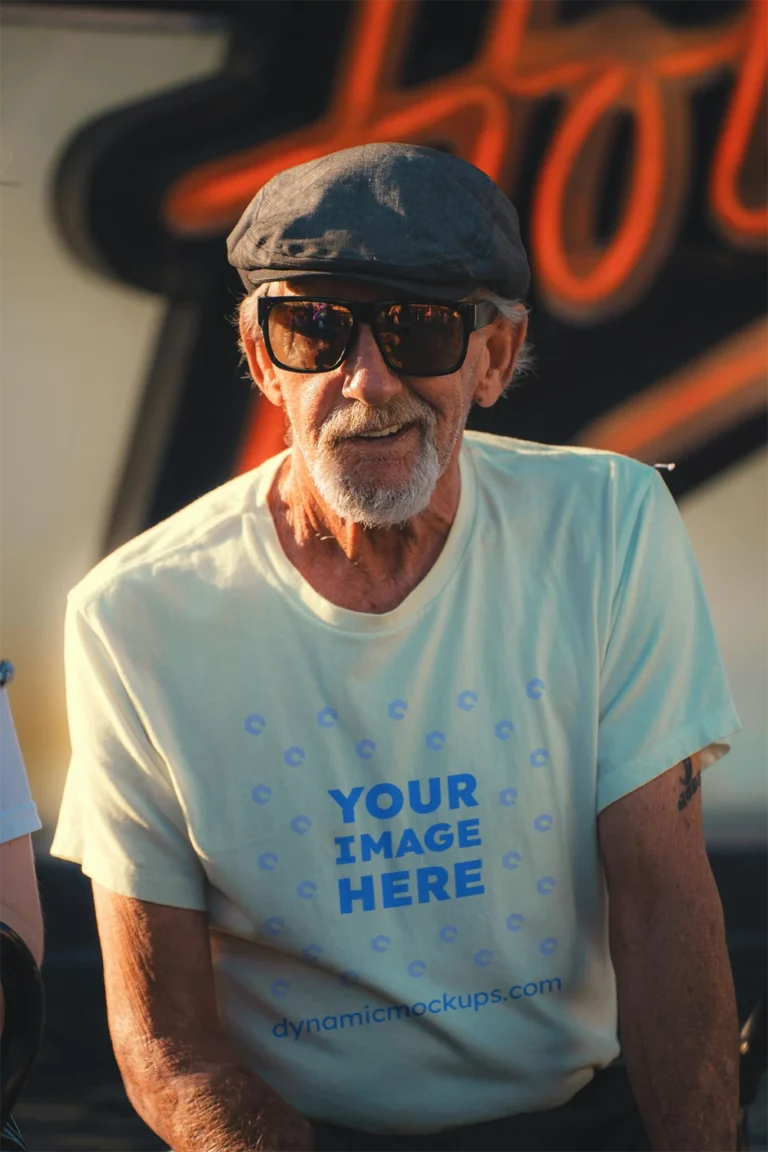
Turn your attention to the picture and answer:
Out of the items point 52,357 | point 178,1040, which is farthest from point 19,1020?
point 52,357

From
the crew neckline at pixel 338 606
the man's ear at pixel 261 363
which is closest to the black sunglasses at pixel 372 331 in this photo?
the man's ear at pixel 261 363

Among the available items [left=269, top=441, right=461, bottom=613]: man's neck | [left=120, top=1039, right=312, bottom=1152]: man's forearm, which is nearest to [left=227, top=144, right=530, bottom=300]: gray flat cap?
[left=269, top=441, right=461, bottom=613]: man's neck

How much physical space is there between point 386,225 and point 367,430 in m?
0.26

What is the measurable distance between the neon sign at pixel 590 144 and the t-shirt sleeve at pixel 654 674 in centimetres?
118

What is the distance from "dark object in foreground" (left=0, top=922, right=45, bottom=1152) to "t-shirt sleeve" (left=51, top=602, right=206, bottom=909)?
264mm

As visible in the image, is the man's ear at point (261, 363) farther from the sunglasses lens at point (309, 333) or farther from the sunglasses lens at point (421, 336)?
the sunglasses lens at point (421, 336)

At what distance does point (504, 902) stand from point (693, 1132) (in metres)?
0.36

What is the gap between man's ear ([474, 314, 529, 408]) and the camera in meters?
1.90

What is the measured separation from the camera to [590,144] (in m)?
2.85

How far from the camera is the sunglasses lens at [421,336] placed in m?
1.72

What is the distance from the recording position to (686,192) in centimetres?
288

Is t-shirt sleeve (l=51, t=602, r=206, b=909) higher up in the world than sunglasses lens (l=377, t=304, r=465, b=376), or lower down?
lower down

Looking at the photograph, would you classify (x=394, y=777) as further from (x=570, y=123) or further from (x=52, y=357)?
(x=570, y=123)

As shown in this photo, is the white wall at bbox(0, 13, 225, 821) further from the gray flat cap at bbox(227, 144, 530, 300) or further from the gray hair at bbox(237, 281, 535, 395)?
the gray flat cap at bbox(227, 144, 530, 300)
